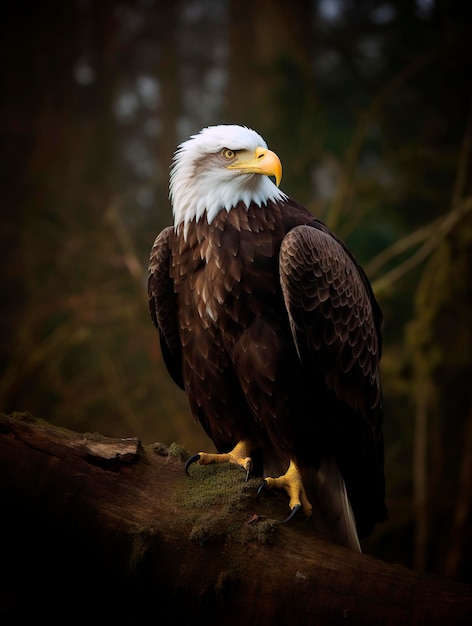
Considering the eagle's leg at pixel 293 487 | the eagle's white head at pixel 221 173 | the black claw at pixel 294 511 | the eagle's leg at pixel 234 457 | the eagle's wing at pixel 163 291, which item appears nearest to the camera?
the black claw at pixel 294 511

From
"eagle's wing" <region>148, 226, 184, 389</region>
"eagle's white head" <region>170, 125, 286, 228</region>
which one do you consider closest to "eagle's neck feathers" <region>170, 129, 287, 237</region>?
"eagle's white head" <region>170, 125, 286, 228</region>

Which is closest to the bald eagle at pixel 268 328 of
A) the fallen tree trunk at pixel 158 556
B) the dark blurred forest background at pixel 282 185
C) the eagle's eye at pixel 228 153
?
the eagle's eye at pixel 228 153

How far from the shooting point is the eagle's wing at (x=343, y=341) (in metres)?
2.75

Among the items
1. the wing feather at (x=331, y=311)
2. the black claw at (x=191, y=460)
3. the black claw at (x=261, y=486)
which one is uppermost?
the wing feather at (x=331, y=311)

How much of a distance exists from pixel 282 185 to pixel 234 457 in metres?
3.56

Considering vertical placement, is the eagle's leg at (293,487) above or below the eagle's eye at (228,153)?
below

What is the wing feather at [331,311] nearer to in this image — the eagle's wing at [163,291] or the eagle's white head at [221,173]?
the eagle's white head at [221,173]

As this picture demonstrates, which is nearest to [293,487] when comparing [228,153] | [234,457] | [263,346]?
[234,457]

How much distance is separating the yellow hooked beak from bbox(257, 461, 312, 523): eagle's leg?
1290mm

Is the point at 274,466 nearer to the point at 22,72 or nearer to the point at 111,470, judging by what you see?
the point at 111,470

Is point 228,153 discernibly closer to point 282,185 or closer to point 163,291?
point 163,291

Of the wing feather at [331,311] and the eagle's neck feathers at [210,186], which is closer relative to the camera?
the wing feather at [331,311]

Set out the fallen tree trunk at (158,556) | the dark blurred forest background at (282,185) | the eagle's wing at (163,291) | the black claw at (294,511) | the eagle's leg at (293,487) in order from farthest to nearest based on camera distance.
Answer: the dark blurred forest background at (282,185), the eagle's wing at (163,291), the eagle's leg at (293,487), the black claw at (294,511), the fallen tree trunk at (158,556)

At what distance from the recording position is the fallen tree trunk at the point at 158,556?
2104mm
